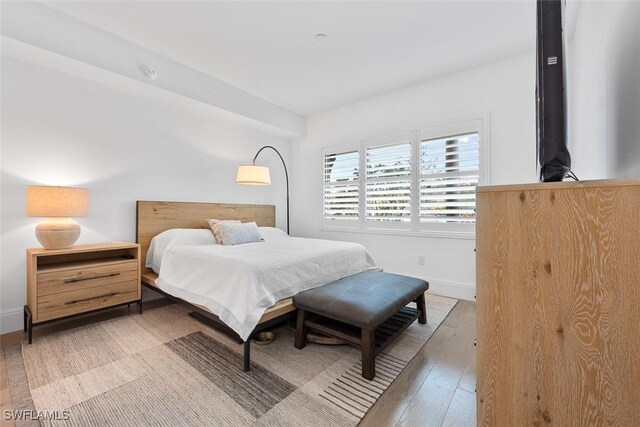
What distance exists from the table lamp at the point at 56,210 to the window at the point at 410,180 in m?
3.12

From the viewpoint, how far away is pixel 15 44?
85.8 inches

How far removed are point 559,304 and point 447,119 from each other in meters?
3.08

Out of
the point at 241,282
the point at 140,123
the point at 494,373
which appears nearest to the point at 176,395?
the point at 241,282

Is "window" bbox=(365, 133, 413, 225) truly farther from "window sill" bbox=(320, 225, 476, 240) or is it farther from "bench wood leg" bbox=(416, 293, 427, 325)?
"bench wood leg" bbox=(416, 293, 427, 325)

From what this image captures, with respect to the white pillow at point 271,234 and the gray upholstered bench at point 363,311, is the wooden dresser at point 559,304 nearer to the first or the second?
the gray upholstered bench at point 363,311

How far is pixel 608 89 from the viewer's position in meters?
1.40

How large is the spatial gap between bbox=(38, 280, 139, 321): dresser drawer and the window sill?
108 inches

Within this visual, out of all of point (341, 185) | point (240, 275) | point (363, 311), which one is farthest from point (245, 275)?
point (341, 185)

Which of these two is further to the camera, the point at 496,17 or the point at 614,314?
the point at 496,17

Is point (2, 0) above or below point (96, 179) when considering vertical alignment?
above

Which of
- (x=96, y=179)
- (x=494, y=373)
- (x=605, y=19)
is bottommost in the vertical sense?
(x=494, y=373)

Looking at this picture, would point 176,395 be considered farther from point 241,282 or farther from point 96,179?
point 96,179

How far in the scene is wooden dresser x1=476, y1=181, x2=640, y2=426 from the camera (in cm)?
69

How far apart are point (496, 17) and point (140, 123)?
3757 millimetres
